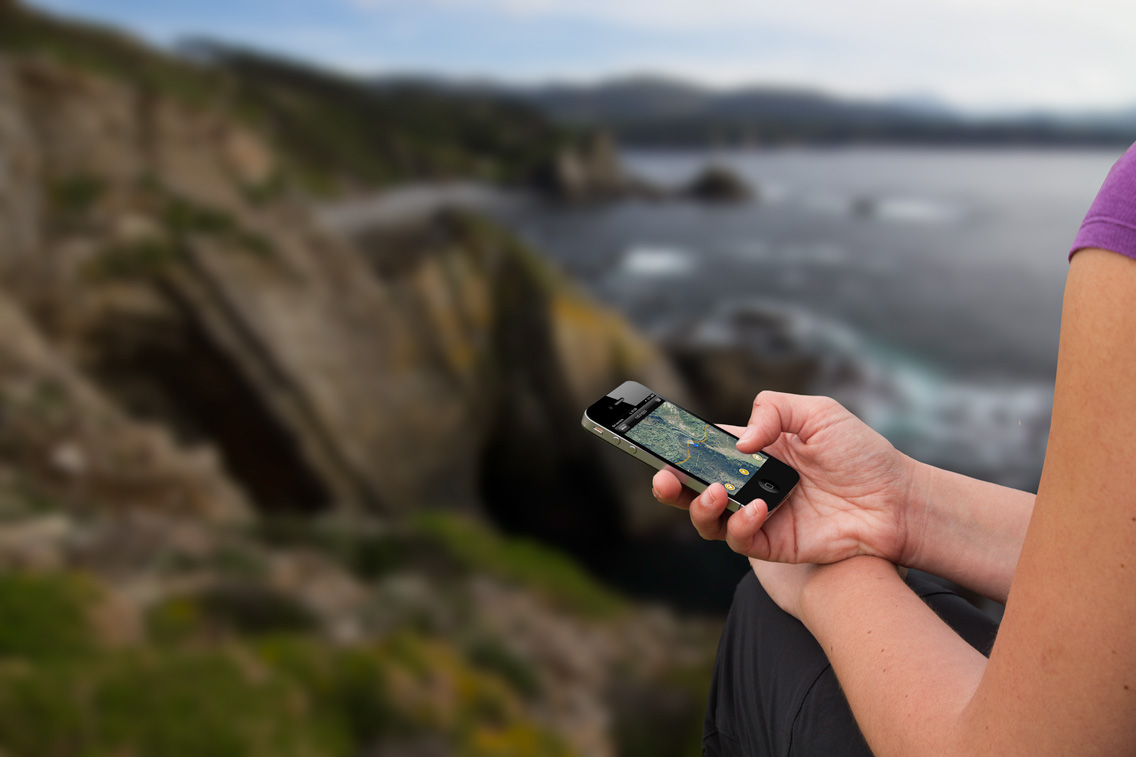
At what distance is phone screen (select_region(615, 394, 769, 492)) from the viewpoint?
1.21 meters

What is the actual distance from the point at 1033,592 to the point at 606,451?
20.6 feet

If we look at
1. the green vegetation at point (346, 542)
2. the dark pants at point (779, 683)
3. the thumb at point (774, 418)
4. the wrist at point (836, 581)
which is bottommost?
the green vegetation at point (346, 542)

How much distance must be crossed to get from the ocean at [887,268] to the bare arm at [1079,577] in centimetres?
735

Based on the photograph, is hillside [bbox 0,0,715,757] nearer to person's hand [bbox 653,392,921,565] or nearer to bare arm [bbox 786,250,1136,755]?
person's hand [bbox 653,392,921,565]

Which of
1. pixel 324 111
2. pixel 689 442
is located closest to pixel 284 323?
pixel 324 111

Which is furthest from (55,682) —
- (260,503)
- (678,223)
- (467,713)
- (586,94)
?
(678,223)

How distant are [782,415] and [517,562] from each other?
467cm

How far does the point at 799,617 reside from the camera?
3.57 ft

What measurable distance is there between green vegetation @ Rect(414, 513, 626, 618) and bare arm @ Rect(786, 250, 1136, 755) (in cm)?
453

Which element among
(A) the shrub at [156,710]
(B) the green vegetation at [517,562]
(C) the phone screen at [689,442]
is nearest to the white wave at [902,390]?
(B) the green vegetation at [517,562]

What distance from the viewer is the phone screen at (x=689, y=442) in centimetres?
121

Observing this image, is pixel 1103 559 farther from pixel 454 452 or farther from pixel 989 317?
pixel 989 317

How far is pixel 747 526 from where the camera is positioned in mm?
1082

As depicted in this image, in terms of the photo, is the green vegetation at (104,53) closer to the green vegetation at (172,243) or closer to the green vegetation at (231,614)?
the green vegetation at (172,243)
